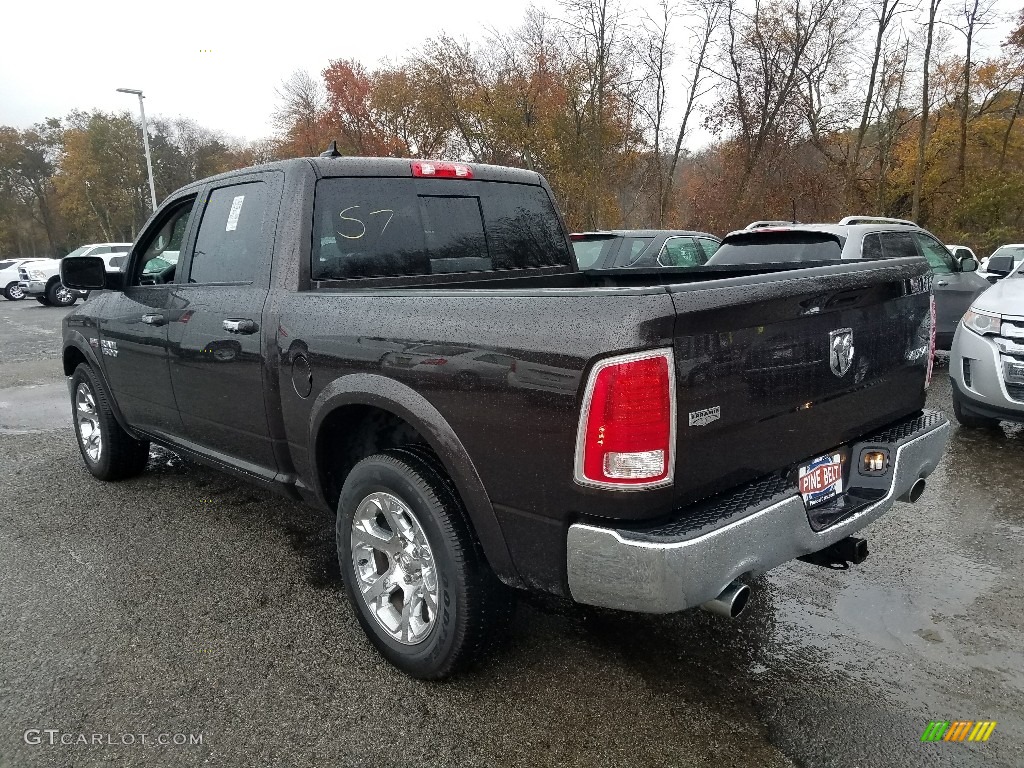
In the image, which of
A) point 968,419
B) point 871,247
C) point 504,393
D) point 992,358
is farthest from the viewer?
point 871,247

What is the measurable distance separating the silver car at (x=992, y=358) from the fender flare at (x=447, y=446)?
4457 mm

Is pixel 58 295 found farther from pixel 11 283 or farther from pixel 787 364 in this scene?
pixel 787 364

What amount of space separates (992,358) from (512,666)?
4.36m

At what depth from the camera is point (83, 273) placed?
4.14m

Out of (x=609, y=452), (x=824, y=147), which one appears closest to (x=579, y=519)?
(x=609, y=452)

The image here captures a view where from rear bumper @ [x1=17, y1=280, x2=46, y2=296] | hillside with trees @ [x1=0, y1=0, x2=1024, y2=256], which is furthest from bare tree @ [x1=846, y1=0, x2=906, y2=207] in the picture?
rear bumper @ [x1=17, y1=280, x2=46, y2=296]

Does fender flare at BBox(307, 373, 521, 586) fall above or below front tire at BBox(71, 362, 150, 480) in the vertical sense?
above

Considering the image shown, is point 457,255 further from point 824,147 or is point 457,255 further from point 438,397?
point 824,147

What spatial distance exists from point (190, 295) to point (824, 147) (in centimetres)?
2464

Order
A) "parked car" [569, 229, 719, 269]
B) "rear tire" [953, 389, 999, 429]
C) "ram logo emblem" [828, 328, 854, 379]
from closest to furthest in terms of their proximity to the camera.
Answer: "ram logo emblem" [828, 328, 854, 379] → "rear tire" [953, 389, 999, 429] → "parked car" [569, 229, 719, 269]

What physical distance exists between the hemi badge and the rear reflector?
2.00m

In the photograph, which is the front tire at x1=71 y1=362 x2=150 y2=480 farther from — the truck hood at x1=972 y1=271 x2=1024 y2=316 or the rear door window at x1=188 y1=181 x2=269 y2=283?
the truck hood at x1=972 y1=271 x2=1024 y2=316

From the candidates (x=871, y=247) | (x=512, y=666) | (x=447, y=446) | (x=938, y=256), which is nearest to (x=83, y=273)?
(x=447, y=446)

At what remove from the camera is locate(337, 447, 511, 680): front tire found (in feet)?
8.03
